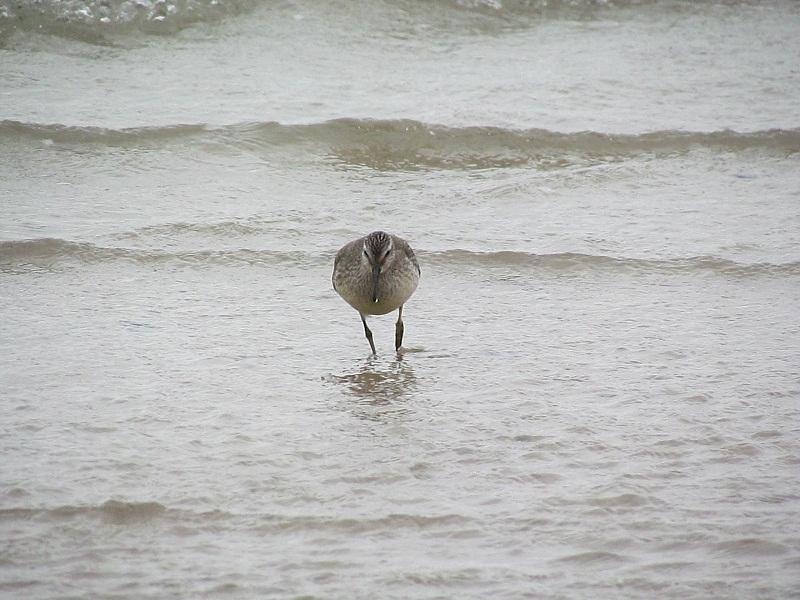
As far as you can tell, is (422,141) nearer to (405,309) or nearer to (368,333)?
(405,309)

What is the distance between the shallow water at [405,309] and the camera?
4.36 m

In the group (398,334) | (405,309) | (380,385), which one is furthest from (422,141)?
(380,385)

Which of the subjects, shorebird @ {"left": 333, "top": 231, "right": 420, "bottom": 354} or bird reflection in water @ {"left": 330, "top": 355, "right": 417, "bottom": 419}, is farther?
shorebird @ {"left": 333, "top": 231, "right": 420, "bottom": 354}

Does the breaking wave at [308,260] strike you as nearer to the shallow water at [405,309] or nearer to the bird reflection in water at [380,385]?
the shallow water at [405,309]

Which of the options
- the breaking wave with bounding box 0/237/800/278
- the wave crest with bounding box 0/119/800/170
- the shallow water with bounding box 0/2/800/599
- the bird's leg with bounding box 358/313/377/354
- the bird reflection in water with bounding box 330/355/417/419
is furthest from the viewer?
the wave crest with bounding box 0/119/800/170

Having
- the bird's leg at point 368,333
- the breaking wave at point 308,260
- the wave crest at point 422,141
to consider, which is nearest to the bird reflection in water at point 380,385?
the bird's leg at point 368,333

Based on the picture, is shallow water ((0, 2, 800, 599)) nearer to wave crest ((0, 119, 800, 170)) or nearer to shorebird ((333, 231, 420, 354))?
wave crest ((0, 119, 800, 170))

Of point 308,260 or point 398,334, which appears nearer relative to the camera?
point 398,334

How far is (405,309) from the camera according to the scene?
7.36m

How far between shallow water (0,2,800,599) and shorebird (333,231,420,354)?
216 millimetres

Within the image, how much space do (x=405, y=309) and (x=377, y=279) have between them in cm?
82

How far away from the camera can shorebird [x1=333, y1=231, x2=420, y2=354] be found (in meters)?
6.61

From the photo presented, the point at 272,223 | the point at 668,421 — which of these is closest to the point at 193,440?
the point at 668,421

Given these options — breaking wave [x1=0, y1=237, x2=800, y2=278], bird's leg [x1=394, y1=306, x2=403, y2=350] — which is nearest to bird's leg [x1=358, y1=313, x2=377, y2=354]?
bird's leg [x1=394, y1=306, x2=403, y2=350]
